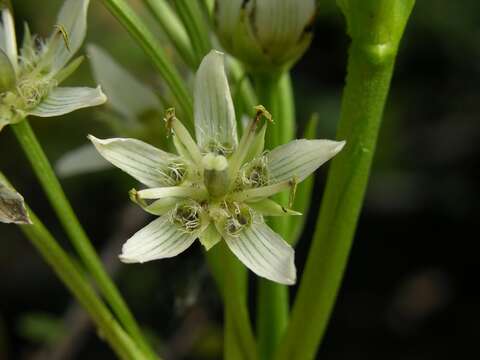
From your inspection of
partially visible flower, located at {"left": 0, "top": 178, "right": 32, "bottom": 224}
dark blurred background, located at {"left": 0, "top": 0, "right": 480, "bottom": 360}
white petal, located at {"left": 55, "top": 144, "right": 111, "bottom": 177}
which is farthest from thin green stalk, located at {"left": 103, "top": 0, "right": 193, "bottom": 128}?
dark blurred background, located at {"left": 0, "top": 0, "right": 480, "bottom": 360}

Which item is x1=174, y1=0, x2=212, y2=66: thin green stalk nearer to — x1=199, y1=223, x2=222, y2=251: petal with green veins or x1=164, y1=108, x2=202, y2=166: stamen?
x1=164, y1=108, x2=202, y2=166: stamen

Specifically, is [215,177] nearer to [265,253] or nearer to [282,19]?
[265,253]

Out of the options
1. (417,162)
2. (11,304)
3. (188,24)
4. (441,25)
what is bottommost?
(417,162)

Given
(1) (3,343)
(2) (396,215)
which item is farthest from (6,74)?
(2) (396,215)

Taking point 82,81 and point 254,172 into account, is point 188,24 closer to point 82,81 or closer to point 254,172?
point 254,172

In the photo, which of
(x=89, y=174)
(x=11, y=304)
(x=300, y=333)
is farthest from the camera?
(x=11, y=304)

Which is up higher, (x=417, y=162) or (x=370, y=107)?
(x=370, y=107)

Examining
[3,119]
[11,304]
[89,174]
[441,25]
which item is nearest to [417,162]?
[441,25]

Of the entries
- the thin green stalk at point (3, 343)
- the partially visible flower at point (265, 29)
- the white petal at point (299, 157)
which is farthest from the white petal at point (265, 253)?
the thin green stalk at point (3, 343)
